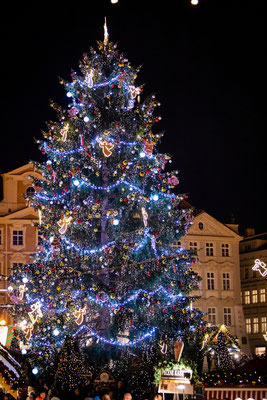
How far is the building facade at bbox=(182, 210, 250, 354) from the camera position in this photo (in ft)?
158

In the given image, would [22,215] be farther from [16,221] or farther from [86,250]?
[86,250]

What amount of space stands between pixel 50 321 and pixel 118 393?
3601 millimetres

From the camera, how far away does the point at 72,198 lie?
76.1 feet

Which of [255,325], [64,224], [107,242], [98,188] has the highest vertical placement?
[98,188]

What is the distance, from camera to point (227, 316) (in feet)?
159

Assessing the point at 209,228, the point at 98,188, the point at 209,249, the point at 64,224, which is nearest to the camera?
the point at 64,224

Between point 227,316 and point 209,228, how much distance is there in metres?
6.10

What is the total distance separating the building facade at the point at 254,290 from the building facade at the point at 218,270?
2.23 m

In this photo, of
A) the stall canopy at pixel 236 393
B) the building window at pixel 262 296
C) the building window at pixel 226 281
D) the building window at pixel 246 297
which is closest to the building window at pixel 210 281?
the building window at pixel 226 281

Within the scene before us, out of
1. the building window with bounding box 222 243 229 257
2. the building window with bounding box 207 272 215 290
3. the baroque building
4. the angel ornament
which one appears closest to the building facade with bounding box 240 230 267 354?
the baroque building

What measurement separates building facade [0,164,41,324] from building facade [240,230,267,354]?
1711cm

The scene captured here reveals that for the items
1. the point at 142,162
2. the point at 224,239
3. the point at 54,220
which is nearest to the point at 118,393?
the point at 54,220

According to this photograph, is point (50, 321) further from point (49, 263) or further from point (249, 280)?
point (249, 280)

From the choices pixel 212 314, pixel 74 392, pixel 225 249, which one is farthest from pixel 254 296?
pixel 74 392
